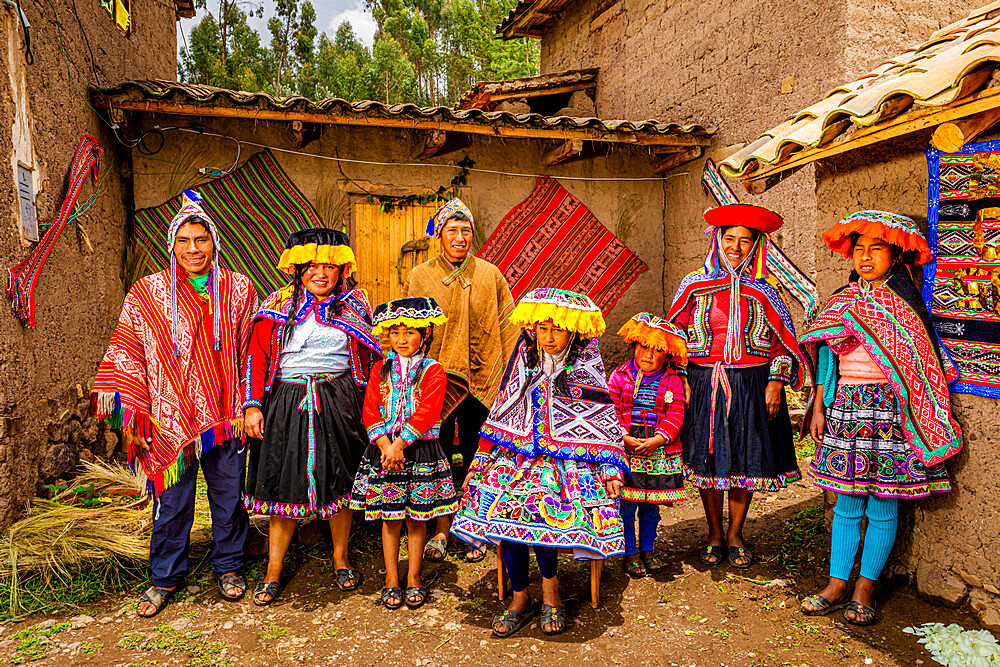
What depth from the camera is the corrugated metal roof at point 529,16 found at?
914 cm

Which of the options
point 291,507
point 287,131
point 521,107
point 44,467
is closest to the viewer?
point 291,507

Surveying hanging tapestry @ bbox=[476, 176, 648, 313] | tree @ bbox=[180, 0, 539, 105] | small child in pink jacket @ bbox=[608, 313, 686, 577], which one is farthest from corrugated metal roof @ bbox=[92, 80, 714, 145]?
tree @ bbox=[180, 0, 539, 105]

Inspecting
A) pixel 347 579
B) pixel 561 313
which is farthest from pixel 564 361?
pixel 347 579

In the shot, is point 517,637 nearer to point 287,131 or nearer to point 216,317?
point 216,317

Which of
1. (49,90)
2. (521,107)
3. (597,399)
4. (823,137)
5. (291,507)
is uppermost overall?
(521,107)

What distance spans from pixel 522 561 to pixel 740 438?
1.38 metres

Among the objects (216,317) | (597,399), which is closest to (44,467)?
(216,317)

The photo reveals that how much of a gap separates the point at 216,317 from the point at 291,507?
3.46ft

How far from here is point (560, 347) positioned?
10.1 ft

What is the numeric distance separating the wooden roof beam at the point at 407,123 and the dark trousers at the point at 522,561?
389 cm

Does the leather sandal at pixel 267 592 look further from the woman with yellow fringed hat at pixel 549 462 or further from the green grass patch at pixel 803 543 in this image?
the green grass patch at pixel 803 543

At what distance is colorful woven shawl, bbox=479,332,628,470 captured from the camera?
3035 millimetres

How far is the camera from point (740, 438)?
3594 mm

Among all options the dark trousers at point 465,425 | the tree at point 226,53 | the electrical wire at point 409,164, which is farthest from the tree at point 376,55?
the dark trousers at point 465,425
